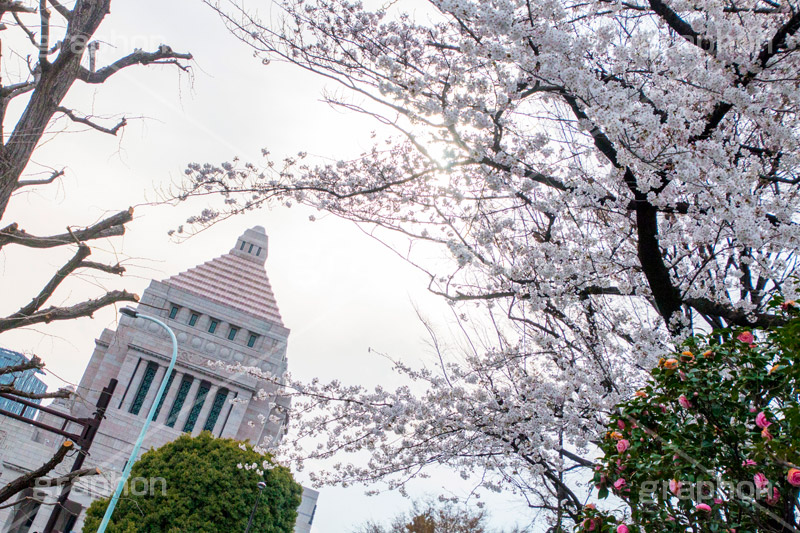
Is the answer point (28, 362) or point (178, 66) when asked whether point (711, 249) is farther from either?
point (28, 362)

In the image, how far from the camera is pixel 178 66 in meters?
4.84

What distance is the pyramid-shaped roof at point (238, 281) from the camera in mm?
36094

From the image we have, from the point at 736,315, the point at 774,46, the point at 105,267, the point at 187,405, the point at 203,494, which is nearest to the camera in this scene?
the point at 105,267

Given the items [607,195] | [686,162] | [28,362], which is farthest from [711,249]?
[28,362]

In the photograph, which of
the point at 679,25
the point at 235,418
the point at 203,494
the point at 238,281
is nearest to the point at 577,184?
the point at 679,25

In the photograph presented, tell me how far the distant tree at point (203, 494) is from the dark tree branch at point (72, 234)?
16766mm

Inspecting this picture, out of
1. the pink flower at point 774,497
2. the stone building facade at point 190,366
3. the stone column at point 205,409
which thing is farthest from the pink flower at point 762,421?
the stone column at point 205,409

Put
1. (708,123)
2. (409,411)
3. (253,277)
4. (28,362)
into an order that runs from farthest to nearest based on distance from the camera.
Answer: (253,277), (409,411), (708,123), (28,362)

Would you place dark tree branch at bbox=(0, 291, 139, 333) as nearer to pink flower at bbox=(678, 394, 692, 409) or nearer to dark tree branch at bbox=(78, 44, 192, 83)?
dark tree branch at bbox=(78, 44, 192, 83)

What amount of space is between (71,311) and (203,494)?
17639mm

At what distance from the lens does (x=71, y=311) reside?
3990mm

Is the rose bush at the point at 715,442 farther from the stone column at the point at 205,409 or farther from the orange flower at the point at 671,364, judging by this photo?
the stone column at the point at 205,409

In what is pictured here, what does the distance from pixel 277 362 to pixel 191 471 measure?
15.1 metres

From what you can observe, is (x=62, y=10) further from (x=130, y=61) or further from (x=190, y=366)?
(x=190, y=366)
